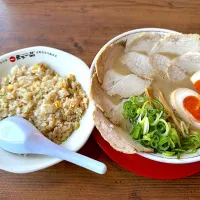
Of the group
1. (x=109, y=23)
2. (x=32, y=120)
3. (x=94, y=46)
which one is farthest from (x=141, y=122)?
(x=109, y=23)

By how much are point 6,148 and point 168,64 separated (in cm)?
85

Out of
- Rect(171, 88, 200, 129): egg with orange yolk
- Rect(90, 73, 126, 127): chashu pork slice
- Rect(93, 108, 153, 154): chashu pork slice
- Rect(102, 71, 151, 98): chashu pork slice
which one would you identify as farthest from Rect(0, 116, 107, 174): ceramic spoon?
Rect(171, 88, 200, 129): egg with orange yolk

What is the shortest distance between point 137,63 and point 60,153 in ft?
1.92

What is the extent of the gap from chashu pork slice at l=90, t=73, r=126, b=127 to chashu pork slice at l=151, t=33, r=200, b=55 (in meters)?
0.33

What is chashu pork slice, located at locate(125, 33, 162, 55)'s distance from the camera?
4.67ft

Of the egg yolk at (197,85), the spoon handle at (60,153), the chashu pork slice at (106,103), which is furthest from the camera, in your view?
the egg yolk at (197,85)

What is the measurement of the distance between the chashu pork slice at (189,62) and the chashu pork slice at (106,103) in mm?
359

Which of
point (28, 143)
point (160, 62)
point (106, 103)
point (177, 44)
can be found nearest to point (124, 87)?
point (106, 103)

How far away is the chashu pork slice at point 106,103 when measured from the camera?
50.4 inches

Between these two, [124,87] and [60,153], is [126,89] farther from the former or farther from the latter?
[60,153]

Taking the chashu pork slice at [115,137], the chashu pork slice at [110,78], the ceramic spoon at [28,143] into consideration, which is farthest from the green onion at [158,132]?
the ceramic spoon at [28,143]

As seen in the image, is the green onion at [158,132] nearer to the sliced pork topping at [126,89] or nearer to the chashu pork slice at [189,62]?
the sliced pork topping at [126,89]

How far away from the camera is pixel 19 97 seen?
4.52ft

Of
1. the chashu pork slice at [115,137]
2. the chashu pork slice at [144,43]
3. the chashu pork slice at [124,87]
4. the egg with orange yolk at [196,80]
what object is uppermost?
the chashu pork slice at [144,43]
